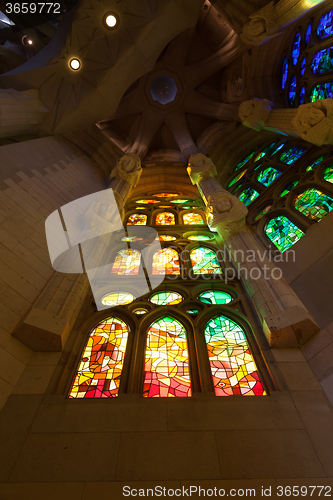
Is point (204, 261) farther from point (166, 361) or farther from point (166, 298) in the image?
point (166, 361)

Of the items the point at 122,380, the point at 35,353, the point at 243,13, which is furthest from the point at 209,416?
the point at 243,13

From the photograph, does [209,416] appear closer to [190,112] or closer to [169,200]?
[169,200]

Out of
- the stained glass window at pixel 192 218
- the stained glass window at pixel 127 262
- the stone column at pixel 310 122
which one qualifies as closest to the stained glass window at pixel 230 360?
the stained glass window at pixel 127 262

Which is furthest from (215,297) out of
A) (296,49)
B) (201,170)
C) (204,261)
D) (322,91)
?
(296,49)

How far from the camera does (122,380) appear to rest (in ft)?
13.3

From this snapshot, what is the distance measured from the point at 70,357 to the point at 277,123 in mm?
8040

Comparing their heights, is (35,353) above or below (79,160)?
below

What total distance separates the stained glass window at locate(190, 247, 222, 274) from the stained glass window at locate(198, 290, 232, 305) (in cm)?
89

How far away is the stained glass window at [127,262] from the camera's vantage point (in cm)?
700

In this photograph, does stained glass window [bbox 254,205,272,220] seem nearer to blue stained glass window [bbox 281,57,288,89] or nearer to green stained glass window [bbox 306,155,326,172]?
green stained glass window [bbox 306,155,326,172]

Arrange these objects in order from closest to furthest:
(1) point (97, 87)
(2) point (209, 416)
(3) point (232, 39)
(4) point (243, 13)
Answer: (2) point (209, 416) → (1) point (97, 87) → (4) point (243, 13) → (3) point (232, 39)

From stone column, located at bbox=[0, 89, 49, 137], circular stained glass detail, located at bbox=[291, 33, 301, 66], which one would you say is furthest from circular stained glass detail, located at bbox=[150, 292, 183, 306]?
circular stained glass detail, located at bbox=[291, 33, 301, 66]

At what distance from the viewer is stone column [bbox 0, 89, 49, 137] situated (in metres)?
5.58

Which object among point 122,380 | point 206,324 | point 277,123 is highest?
point 277,123
